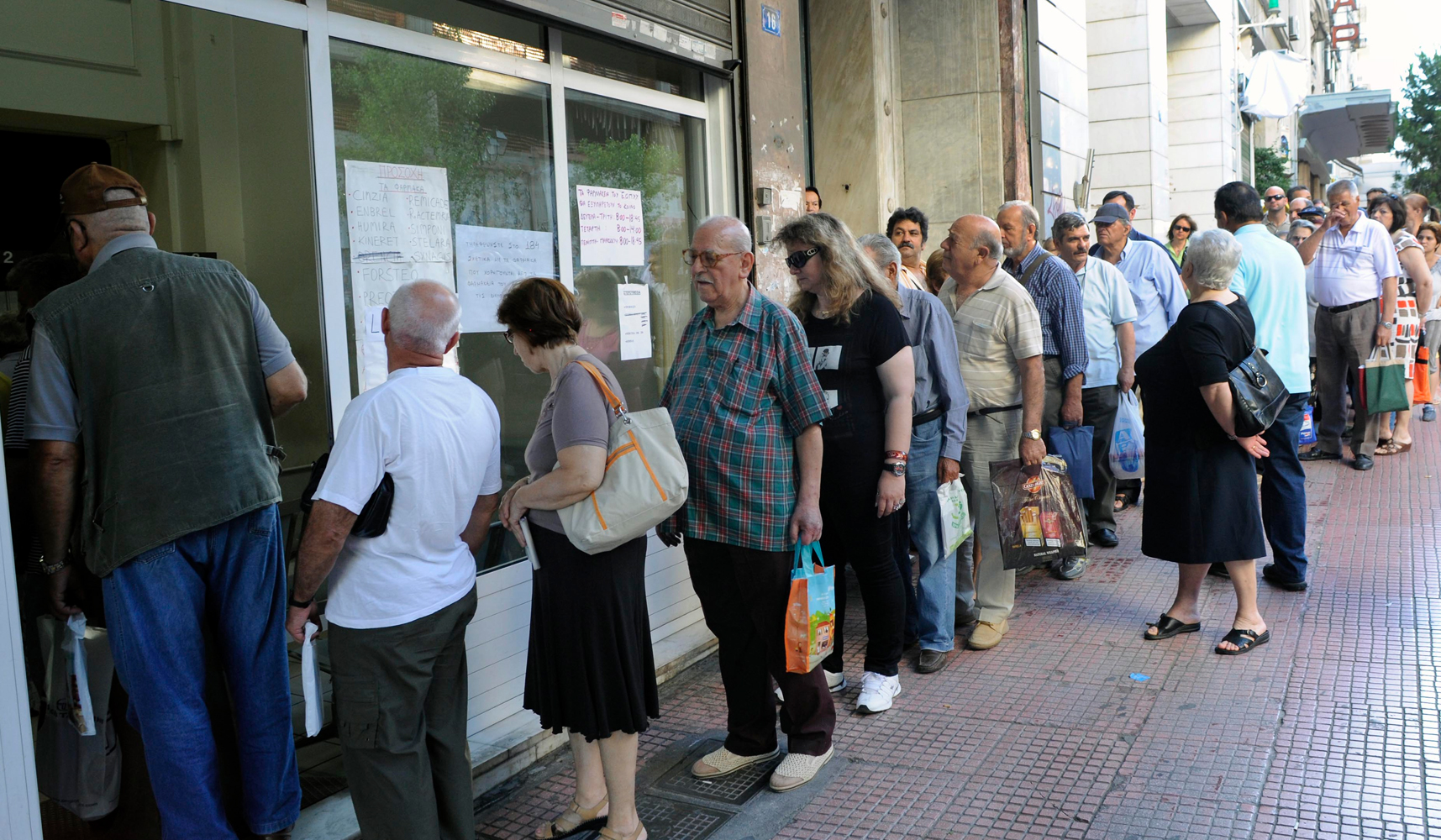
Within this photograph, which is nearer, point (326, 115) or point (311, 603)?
point (311, 603)

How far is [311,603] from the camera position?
117 inches

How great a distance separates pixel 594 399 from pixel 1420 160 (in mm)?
43343

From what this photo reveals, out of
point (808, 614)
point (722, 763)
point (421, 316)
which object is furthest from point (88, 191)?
point (722, 763)

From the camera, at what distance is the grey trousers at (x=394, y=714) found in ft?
9.51

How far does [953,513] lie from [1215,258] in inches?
60.0

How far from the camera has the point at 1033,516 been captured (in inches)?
197

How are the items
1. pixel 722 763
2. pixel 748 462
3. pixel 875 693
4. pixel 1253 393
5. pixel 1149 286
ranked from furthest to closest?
pixel 1149 286 < pixel 1253 393 < pixel 875 693 < pixel 722 763 < pixel 748 462

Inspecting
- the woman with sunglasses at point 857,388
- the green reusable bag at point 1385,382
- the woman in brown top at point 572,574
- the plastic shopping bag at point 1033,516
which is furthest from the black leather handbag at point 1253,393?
the green reusable bag at point 1385,382

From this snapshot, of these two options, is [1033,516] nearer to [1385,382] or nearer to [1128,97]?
[1385,382]

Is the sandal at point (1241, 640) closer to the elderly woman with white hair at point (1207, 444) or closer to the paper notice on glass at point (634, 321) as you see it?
the elderly woman with white hair at point (1207, 444)

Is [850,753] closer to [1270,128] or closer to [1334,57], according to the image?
[1270,128]

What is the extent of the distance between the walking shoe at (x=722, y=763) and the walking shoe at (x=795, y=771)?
0.43 ft

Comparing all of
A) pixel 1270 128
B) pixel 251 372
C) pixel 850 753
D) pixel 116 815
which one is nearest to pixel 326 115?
pixel 251 372

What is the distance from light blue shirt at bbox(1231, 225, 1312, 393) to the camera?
19.9ft
